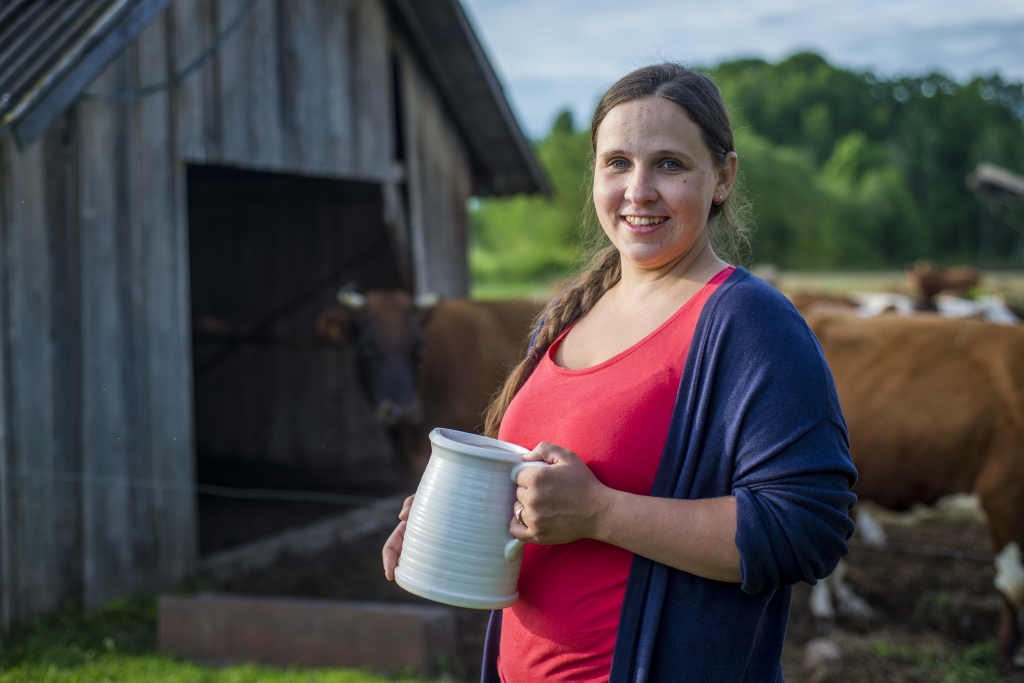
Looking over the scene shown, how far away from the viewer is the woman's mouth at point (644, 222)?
5.16 ft

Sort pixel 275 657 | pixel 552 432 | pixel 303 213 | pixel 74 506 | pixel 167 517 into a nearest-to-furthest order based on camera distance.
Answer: pixel 552 432, pixel 275 657, pixel 74 506, pixel 167 517, pixel 303 213

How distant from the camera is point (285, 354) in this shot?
9453mm

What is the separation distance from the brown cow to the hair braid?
11.7 ft

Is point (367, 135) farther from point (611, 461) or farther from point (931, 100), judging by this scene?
point (931, 100)

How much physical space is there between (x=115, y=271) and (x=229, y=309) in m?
4.68

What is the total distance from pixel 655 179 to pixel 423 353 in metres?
5.10

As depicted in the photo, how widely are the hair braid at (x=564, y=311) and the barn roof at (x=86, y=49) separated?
3.35 meters

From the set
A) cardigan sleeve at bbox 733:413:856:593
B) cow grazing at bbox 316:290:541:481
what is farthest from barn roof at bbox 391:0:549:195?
cardigan sleeve at bbox 733:413:856:593

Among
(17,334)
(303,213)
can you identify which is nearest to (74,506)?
(17,334)

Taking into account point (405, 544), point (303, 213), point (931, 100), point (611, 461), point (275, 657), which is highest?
point (931, 100)

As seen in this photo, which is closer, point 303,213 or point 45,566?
point 45,566

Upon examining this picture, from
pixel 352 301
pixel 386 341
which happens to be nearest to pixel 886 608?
pixel 386 341

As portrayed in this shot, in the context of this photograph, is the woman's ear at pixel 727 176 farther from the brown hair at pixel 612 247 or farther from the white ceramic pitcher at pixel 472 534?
the white ceramic pitcher at pixel 472 534

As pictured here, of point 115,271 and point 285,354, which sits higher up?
point 115,271
